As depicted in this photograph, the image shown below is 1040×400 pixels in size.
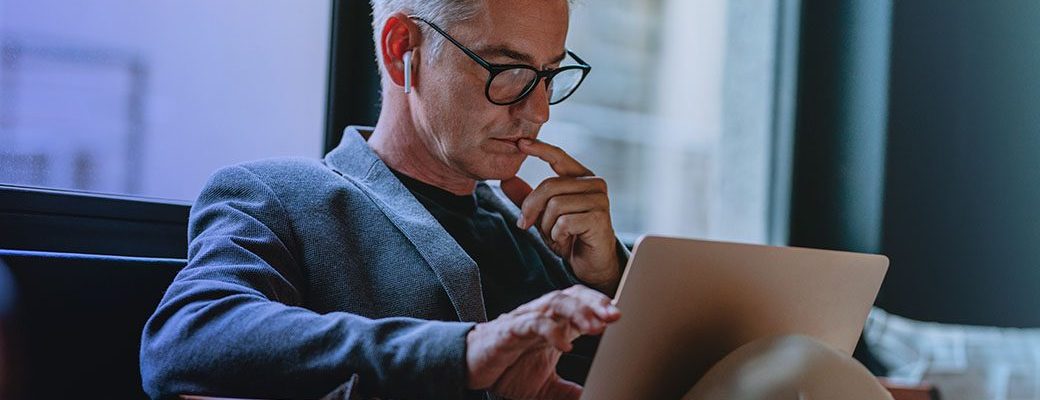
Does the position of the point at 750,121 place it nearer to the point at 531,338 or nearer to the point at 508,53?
the point at 508,53

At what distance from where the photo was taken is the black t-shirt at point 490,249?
5.24ft

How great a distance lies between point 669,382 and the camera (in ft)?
4.04

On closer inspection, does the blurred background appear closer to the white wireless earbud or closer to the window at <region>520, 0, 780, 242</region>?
the window at <region>520, 0, 780, 242</region>

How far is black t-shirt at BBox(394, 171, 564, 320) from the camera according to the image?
160 cm

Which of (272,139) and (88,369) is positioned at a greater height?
(272,139)

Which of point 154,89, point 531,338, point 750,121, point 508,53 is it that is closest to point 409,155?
point 508,53

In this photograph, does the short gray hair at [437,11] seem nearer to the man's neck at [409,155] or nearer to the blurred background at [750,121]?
the man's neck at [409,155]

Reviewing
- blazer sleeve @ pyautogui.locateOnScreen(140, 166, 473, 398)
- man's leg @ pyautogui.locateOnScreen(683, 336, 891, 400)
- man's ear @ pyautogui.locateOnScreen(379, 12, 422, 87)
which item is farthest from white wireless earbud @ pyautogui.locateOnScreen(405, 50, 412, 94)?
man's leg @ pyautogui.locateOnScreen(683, 336, 891, 400)

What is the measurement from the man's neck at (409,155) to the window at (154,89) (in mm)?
424

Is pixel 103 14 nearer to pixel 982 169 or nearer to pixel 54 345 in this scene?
pixel 54 345

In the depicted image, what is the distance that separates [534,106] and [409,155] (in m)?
→ 0.23

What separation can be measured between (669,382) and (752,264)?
172 millimetres

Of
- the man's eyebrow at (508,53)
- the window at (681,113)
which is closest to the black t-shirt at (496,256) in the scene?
the man's eyebrow at (508,53)

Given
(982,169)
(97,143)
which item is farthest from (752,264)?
(982,169)
